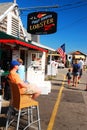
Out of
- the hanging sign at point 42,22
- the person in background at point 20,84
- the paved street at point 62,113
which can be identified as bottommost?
the paved street at point 62,113

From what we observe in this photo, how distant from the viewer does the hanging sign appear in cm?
1581

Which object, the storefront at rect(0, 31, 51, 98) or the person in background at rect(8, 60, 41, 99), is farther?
the storefront at rect(0, 31, 51, 98)

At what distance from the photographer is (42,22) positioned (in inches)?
627

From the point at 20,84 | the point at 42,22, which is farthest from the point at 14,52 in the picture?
the point at 20,84

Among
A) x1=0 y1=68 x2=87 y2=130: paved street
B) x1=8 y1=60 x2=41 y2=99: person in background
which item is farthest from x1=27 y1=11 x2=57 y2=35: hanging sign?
x1=8 y1=60 x2=41 y2=99: person in background

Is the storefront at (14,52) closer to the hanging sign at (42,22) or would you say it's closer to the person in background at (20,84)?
the hanging sign at (42,22)

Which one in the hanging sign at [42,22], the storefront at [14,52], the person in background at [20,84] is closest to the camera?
the person in background at [20,84]

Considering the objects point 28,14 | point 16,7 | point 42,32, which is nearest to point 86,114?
point 42,32

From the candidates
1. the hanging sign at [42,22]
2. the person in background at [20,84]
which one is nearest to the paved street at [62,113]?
the person in background at [20,84]

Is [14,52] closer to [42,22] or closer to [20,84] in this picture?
[42,22]

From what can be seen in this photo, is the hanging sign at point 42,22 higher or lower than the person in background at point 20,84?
higher

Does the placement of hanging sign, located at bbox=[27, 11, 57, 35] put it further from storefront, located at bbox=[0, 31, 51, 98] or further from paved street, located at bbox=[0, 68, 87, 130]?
paved street, located at bbox=[0, 68, 87, 130]

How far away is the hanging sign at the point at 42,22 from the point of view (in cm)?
1581

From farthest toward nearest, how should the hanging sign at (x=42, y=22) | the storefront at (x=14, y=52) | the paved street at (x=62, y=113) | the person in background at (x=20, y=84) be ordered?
the hanging sign at (x=42, y=22) < the storefront at (x=14, y=52) < the paved street at (x=62, y=113) < the person in background at (x=20, y=84)
